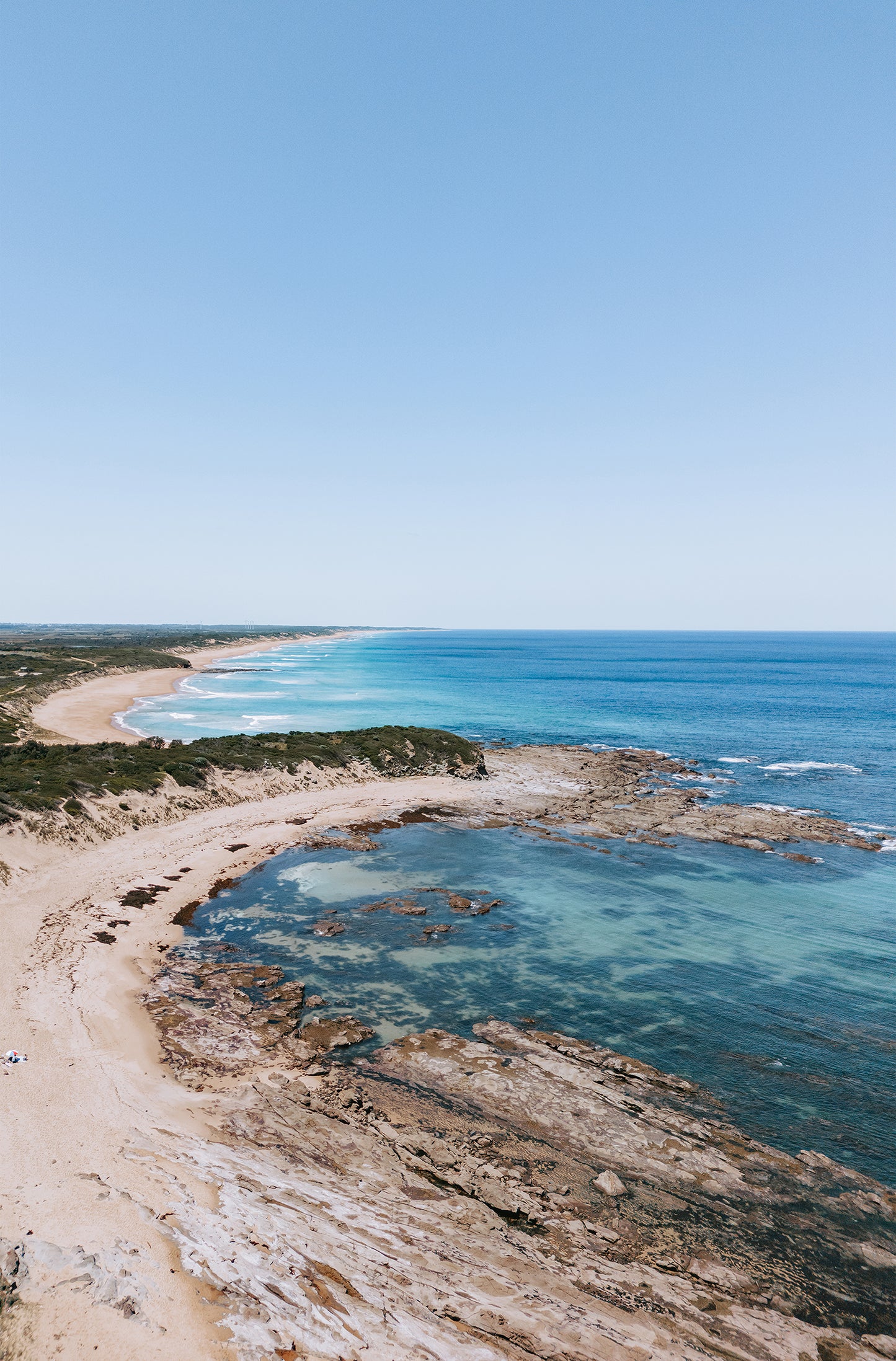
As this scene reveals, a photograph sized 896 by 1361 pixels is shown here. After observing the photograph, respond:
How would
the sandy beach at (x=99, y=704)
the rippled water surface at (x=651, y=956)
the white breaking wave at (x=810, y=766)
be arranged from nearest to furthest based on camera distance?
1. the rippled water surface at (x=651, y=956)
2. the white breaking wave at (x=810, y=766)
3. the sandy beach at (x=99, y=704)

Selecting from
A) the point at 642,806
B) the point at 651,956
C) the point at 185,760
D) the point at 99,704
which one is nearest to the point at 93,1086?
the point at 651,956

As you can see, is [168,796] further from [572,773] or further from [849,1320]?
[849,1320]

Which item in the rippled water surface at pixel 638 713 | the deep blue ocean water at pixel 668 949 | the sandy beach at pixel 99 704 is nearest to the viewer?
the deep blue ocean water at pixel 668 949

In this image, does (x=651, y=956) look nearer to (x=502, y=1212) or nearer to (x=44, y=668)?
(x=502, y=1212)

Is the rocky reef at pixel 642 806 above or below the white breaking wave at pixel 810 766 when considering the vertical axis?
below

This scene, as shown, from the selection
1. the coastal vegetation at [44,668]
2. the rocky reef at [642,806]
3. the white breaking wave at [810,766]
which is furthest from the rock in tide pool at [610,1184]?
the coastal vegetation at [44,668]

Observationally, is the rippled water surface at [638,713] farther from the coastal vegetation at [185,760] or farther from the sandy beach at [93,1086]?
the sandy beach at [93,1086]

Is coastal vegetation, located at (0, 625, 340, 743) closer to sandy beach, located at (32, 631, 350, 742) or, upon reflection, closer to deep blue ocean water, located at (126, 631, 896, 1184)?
sandy beach, located at (32, 631, 350, 742)

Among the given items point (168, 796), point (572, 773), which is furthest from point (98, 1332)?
point (572, 773)
